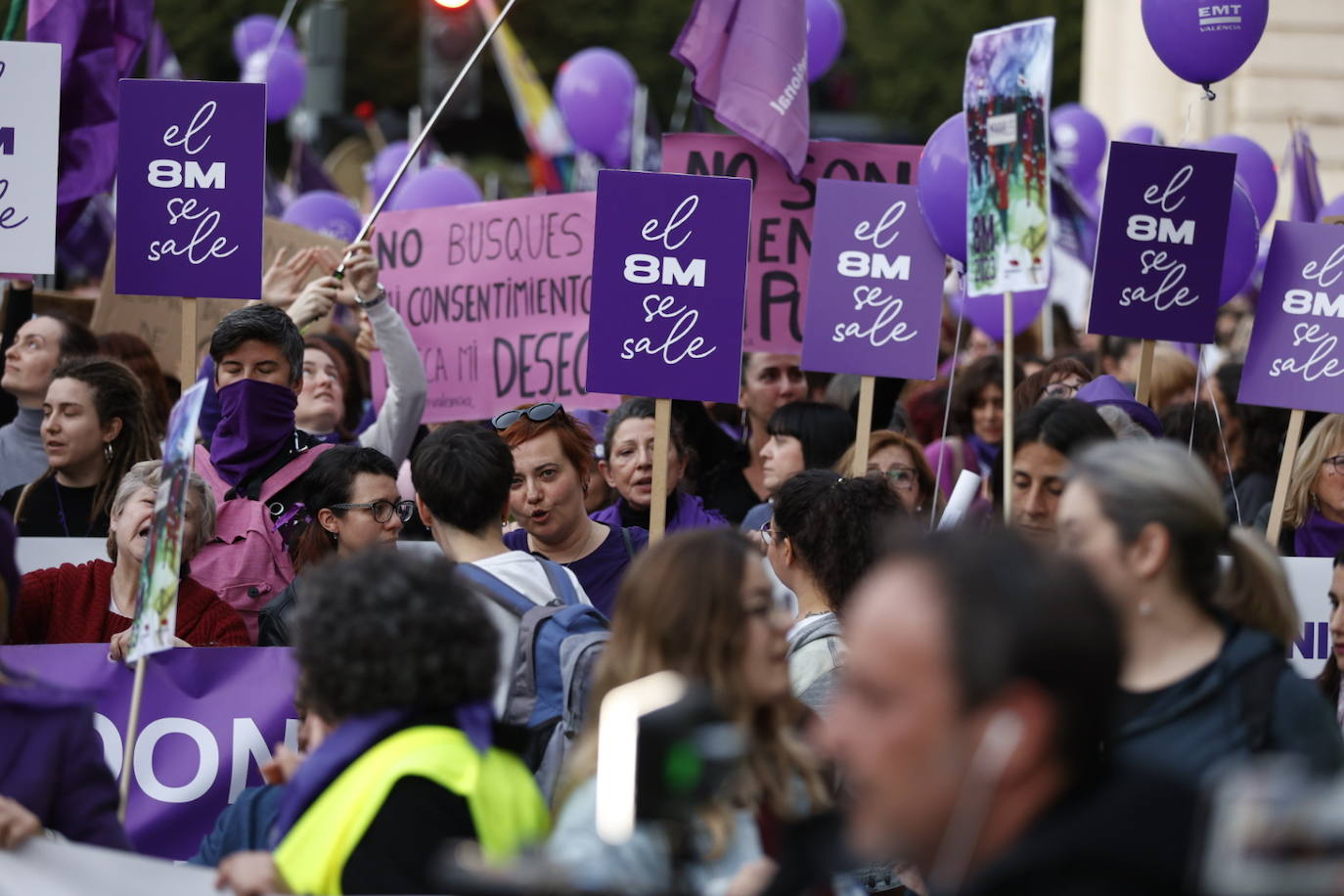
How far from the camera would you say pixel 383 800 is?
267 centimetres

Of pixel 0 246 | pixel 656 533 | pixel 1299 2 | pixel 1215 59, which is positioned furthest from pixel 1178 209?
pixel 1299 2

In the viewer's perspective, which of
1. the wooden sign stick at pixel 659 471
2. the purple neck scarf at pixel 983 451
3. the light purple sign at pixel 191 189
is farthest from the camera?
the purple neck scarf at pixel 983 451

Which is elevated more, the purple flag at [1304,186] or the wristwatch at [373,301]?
the purple flag at [1304,186]

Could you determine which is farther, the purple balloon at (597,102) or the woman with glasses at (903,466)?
the purple balloon at (597,102)

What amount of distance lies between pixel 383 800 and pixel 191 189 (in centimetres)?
351

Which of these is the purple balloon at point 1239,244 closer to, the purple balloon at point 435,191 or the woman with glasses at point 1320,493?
the woman with glasses at point 1320,493

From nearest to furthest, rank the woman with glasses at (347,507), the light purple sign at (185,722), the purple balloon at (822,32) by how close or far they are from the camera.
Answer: the light purple sign at (185,722)
the woman with glasses at (347,507)
the purple balloon at (822,32)

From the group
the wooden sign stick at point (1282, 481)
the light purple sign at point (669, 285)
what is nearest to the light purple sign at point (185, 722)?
the light purple sign at point (669, 285)

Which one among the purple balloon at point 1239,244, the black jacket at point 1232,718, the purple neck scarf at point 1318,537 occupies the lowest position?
the black jacket at point 1232,718

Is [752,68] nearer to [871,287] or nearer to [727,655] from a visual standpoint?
[871,287]

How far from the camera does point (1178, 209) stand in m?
6.02

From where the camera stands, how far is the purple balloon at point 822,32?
897 centimetres

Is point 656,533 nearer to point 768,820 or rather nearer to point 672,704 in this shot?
point 768,820

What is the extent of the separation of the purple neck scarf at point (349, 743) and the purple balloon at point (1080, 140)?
34.3ft
